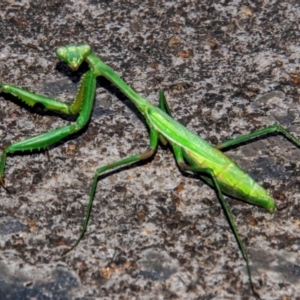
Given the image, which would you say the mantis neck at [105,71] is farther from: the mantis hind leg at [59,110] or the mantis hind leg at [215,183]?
the mantis hind leg at [215,183]

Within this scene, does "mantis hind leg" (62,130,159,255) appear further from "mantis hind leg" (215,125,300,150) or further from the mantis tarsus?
"mantis hind leg" (215,125,300,150)

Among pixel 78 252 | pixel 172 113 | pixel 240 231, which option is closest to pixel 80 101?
pixel 172 113

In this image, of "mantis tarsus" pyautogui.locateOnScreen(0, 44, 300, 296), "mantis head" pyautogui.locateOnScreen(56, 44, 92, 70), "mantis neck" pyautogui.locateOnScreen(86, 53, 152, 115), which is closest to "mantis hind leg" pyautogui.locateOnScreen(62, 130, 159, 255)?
"mantis tarsus" pyautogui.locateOnScreen(0, 44, 300, 296)

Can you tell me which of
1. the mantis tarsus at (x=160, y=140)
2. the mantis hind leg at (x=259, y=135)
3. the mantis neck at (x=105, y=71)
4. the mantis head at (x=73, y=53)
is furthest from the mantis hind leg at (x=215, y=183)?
the mantis head at (x=73, y=53)

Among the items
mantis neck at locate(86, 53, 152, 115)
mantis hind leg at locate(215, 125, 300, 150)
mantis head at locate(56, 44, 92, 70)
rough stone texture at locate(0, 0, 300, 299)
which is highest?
mantis head at locate(56, 44, 92, 70)

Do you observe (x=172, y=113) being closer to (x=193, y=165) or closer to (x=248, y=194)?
(x=193, y=165)

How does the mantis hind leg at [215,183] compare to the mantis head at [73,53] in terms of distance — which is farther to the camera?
the mantis head at [73,53]

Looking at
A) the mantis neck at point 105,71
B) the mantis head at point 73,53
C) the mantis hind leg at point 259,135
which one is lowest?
the mantis hind leg at point 259,135

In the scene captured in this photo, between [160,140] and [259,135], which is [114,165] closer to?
[160,140]
